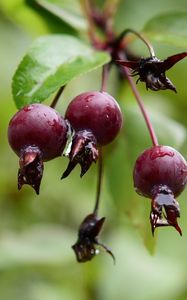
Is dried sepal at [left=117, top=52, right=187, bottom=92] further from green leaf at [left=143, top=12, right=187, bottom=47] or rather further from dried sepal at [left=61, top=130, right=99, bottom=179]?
green leaf at [left=143, top=12, right=187, bottom=47]

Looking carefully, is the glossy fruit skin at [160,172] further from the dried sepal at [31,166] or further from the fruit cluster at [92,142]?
the dried sepal at [31,166]

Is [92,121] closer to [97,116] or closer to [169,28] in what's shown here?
[97,116]

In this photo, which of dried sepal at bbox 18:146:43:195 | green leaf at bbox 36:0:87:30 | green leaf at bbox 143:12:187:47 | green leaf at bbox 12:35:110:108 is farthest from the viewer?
green leaf at bbox 36:0:87:30

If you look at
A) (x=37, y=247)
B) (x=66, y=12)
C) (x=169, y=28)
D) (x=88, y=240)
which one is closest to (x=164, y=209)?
(x=88, y=240)

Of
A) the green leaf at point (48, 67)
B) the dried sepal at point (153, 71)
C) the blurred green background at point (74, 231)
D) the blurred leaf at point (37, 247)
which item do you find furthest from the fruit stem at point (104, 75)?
the blurred leaf at point (37, 247)

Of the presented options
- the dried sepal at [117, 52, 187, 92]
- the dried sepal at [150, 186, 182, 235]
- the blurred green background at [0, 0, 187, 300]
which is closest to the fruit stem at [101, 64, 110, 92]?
the dried sepal at [117, 52, 187, 92]
